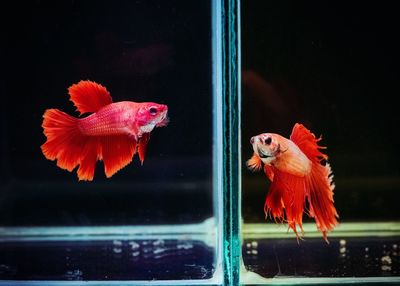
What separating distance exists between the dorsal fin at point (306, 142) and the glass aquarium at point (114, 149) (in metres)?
0.23

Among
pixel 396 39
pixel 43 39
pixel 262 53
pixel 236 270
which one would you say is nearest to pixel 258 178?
pixel 236 270

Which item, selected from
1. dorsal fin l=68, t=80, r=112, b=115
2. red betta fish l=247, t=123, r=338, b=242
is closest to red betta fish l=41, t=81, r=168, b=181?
dorsal fin l=68, t=80, r=112, b=115

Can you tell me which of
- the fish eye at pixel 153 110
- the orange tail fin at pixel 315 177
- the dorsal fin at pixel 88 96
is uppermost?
the dorsal fin at pixel 88 96

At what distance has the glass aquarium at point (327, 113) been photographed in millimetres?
1358

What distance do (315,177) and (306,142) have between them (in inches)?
4.1

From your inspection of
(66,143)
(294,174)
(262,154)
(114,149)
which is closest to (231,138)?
(262,154)

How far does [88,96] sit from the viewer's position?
54.2 inches

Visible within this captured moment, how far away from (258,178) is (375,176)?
0.46 m

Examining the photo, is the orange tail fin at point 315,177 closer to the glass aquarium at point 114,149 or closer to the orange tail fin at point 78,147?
the glass aquarium at point 114,149

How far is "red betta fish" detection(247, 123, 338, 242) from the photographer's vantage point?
1315 millimetres

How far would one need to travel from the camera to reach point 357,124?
59.7 inches

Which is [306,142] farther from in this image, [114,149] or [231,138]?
[114,149]

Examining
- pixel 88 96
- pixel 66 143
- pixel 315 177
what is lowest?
pixel 315 177

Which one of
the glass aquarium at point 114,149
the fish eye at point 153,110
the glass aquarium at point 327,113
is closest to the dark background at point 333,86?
the glass aquarium at point 327,113
